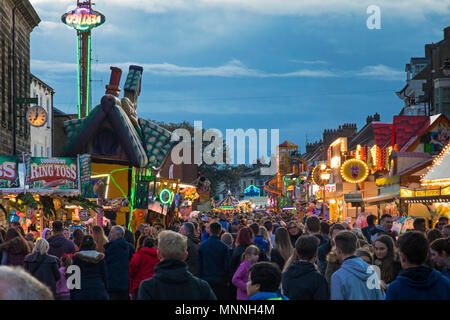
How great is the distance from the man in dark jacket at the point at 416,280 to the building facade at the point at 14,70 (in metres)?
29.4

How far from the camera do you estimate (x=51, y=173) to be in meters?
20.7

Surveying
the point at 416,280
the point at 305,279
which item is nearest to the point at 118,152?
the point at 305,279

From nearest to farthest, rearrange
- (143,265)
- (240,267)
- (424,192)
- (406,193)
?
(240,267), (143,265), (424,192), (406,193)

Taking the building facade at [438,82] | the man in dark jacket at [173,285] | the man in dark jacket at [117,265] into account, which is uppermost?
the building facade at [438,82]

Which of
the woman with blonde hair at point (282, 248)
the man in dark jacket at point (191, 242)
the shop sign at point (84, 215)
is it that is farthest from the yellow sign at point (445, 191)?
the woman with blonde hair at point (282, 248)

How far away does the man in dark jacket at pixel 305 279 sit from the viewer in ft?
22.6

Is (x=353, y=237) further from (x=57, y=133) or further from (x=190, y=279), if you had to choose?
(x=57, y=133)

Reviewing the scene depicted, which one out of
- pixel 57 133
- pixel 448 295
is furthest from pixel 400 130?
pixel 448 295

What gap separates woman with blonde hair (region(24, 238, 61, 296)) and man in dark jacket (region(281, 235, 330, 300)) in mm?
4204

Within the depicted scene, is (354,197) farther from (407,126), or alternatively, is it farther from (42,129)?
(42,129)

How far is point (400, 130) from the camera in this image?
1537 inches

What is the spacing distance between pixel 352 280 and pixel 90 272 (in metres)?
4.31

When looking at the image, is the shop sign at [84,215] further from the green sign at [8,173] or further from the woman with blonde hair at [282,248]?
the woman with blonde hair at [282,248]

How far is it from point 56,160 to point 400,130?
22953 mm
